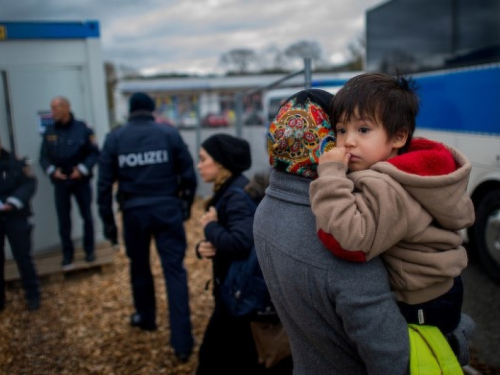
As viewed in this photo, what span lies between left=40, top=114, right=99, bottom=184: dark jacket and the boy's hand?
15.6 feet

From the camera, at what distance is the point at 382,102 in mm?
1290

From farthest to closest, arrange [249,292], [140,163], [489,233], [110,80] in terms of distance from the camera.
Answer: [110,80] → [489,233] → [140,163] → [249,292]

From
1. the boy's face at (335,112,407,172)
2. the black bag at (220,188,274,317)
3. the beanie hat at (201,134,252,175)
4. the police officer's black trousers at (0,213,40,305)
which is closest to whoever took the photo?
the boy's face at (335,112,407,172)

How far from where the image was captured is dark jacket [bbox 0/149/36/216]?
4664 millimetres

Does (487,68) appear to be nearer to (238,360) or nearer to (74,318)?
(238,360)

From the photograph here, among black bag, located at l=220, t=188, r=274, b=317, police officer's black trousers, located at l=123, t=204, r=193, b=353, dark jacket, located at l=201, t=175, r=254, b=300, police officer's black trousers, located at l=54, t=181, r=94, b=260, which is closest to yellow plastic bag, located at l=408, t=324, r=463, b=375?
black bag, located at l=220, t=188, r=274, b=317

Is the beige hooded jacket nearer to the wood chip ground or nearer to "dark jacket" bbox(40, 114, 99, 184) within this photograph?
the wood chip ground

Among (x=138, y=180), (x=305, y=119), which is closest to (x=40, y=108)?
(x=138, y=180)

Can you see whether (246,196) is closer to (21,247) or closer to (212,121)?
(21,247)

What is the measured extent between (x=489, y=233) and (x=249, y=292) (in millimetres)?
4053

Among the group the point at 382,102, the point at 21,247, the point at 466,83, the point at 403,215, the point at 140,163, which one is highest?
the point at 466,83

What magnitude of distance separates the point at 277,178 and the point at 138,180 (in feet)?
8.01

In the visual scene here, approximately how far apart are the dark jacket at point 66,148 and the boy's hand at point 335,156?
187 inches

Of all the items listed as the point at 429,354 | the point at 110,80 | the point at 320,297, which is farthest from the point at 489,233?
the point at 110,80
